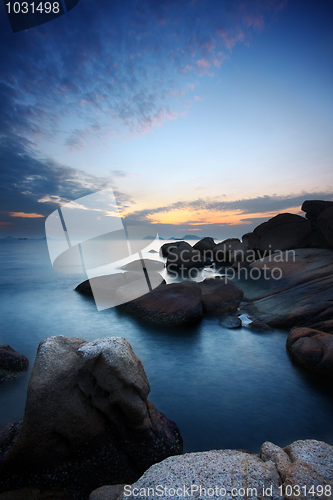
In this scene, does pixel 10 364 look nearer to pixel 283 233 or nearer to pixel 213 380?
pixel 213 380

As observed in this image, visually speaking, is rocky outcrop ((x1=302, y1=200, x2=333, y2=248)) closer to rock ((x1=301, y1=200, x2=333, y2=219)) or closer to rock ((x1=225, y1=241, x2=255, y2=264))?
rock ((x1=301, y1=200, x2=333, y2=219))

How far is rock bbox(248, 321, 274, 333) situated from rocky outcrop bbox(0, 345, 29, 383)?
317 inches

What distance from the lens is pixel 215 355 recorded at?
766 centimetres

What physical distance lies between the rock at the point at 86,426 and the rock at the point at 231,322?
6.22 metres

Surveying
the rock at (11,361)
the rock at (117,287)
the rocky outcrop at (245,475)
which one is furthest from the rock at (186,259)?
the rocky outcrop at (245,475)

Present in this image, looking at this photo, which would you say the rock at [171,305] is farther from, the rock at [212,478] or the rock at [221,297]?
the rock at [212,478]

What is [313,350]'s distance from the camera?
6.34 meters

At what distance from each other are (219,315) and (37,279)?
59.7 ft

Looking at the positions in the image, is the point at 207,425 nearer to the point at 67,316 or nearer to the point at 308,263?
the point at 67,316

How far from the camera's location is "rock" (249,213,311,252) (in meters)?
15.4

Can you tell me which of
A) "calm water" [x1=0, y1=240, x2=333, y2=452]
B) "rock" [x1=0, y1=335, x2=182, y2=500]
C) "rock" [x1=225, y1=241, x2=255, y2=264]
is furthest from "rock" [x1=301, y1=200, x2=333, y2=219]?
"rock" [x1=0, y1=335, x2=182, y2=500]

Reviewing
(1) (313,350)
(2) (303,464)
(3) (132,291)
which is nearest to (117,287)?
(3) (132,291)

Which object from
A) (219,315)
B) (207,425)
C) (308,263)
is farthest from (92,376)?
(308,263)

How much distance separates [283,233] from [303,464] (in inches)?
629
